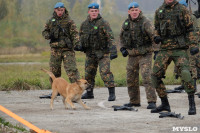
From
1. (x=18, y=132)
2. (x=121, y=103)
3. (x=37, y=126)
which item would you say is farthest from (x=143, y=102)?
(x=18, y=132)

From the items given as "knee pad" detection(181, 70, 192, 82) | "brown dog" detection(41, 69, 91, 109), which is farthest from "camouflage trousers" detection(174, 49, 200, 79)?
"knee pad" detection(181, 70, 192, 82)

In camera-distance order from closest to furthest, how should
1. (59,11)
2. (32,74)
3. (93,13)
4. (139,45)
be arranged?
(139,45) < (93,13) < (59,11) < (32,74)

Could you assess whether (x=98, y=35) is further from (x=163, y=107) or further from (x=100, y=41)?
(x=163, y=107)

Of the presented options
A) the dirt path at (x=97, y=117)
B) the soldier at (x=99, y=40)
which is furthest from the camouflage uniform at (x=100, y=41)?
the dirt path at (x=97, y=117)

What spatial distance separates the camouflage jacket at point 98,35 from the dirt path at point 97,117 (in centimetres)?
113

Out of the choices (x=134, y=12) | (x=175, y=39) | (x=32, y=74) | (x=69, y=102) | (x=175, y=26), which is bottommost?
(x=69, y=102)

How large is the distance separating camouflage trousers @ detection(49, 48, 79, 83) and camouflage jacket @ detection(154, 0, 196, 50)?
345cm

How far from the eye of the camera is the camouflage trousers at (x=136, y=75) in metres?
9.98

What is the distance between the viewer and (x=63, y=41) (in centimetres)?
1193

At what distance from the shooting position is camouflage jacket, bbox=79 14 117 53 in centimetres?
1139

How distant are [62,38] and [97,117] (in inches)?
146

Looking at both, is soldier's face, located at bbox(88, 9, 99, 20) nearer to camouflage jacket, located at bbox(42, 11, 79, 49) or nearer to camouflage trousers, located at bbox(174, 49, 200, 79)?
camouflage jacket, located at bbox(42, 11, 79, 49)

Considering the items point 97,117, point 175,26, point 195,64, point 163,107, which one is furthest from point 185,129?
point 195,64

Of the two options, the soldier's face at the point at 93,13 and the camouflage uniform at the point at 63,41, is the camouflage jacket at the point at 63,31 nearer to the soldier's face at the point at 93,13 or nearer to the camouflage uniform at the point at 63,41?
the camouflage uniform at the point at 63,41
